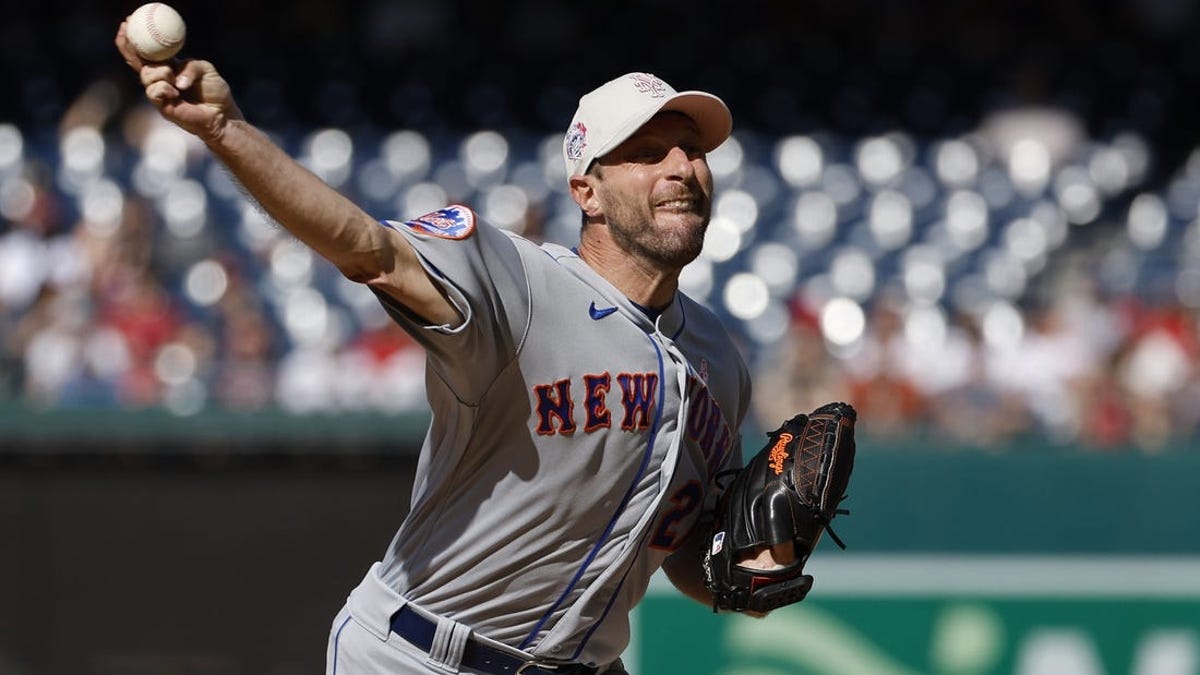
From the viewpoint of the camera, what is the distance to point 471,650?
2902 millimetres

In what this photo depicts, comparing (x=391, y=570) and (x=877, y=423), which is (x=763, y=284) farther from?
(x=391, y=570)

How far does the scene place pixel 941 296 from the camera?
8.47 meters

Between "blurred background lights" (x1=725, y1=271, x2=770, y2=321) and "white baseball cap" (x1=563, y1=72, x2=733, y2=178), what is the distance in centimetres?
504

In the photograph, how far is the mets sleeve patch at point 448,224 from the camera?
261 centimetres

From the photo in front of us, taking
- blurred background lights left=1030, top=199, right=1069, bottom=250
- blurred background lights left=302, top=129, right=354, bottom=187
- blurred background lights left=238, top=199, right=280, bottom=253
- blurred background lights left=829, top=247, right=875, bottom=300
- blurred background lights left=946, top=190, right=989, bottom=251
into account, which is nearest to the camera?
blurred background lights left=238, top=199, right=280, bottom=253

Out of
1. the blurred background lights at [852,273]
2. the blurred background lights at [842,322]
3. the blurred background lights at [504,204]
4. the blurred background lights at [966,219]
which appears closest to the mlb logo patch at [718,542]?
the blurred background lights at [842,322]

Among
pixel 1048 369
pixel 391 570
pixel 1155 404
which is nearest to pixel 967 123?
pixel 1048 369

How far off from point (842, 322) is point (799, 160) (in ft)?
7.71

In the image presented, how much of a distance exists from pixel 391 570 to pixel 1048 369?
482 centimetres

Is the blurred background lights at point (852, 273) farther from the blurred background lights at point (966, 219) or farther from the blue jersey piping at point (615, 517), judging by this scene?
the blue jersey piping at point (615, 517)

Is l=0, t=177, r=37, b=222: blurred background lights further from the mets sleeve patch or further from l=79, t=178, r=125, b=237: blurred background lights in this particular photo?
the mets sleeve patch

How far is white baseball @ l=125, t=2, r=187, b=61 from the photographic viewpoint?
229 centimetres

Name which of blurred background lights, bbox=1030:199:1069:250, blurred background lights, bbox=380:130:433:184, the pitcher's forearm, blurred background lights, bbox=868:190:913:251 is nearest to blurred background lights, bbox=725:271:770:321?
blurred background lights, bbox=868:190:913:251

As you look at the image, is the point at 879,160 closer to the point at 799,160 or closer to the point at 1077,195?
the point at 799,160
